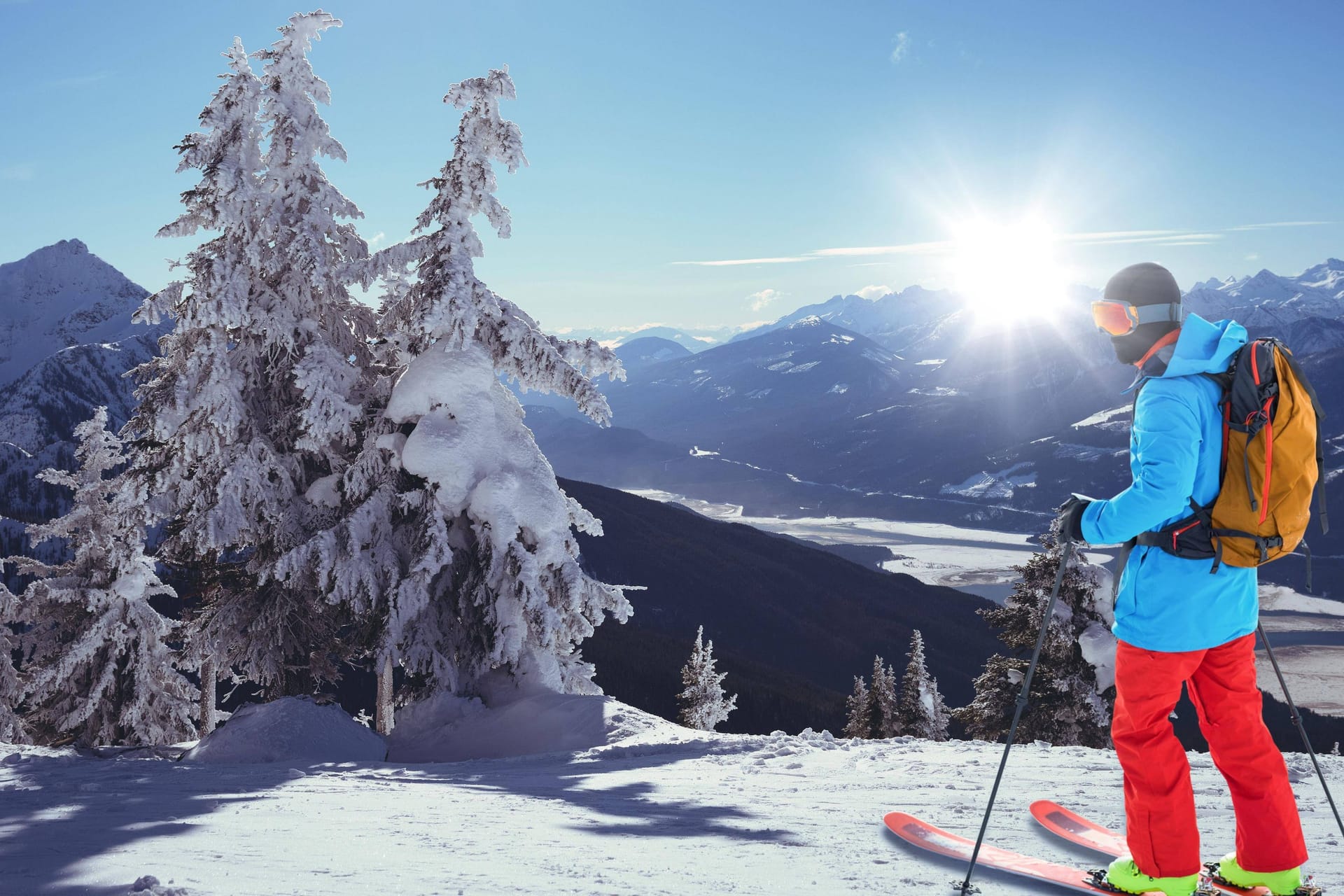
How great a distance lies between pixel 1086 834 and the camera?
4.79m

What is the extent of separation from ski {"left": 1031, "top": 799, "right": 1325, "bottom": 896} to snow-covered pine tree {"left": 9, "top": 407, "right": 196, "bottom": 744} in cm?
A: 2149

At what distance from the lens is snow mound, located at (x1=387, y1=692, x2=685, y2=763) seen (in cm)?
1049

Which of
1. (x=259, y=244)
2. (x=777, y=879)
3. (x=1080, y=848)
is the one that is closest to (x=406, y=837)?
(x=777, y=879)

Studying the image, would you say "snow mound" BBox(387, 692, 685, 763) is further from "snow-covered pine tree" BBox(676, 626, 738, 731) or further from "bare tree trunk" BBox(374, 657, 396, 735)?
"snow-covered pine tree" BBox(676, 626, 738, 731)

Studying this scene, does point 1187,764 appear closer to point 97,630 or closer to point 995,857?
point 995,857

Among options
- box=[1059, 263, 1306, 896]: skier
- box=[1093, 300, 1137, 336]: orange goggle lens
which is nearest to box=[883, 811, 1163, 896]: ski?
box=[1059, 263, 1306, 896]: skier

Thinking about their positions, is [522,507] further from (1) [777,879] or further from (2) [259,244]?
(1) [777,879]

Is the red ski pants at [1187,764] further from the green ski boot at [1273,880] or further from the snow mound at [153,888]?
the snow mound at [153,888]

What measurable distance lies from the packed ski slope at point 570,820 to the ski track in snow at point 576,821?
0.02 metres

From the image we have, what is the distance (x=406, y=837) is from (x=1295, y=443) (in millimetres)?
5033

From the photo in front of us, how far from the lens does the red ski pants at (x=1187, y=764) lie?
3.57 meters

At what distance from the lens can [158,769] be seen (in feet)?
28.3

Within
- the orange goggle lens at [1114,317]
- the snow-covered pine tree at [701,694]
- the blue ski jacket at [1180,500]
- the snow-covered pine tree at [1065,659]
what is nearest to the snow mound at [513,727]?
the blue ski jacket at [1180,500]

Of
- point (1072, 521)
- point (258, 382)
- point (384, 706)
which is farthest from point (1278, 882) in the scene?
point (258, 382)
